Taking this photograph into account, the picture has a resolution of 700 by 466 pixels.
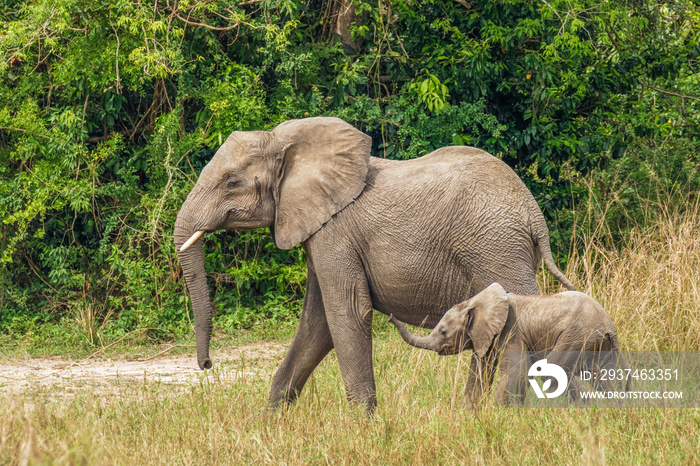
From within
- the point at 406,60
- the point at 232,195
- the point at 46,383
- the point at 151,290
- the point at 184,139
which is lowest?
the point at 151,290

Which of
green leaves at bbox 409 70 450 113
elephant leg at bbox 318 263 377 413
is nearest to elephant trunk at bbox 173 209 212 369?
elephant leg at bbox 318 263 377 413

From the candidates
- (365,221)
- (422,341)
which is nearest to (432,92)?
(365,221)

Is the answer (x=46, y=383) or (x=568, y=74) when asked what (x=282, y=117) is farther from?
(x=46, y=383)

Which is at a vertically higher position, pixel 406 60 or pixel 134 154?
pixel 406 60

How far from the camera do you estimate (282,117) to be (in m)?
9.63

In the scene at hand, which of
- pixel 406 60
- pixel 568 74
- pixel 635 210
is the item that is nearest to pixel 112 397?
pixel 406 60

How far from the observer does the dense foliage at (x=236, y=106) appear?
9.44 m

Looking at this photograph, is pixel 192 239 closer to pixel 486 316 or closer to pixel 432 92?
pixel 486 316

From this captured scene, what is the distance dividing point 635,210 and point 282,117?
4787mm

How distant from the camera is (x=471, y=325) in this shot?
4891 millimetres

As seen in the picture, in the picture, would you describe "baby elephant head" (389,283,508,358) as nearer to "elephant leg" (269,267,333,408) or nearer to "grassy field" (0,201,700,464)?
"grassy field" (0,201,700,464)

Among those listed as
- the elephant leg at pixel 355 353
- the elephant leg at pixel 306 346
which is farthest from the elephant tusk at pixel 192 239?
the elephant leg at pixel 355 353

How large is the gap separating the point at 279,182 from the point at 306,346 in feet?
3.69

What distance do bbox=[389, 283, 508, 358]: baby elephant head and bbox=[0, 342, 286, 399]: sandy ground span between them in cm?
243
